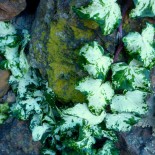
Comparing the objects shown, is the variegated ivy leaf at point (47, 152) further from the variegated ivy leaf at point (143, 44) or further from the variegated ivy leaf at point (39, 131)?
the variegated ivy leaf at point (143, 44)

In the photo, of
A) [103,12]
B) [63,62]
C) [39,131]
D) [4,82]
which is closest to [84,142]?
[39,131]

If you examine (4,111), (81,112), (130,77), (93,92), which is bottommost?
(4,111)

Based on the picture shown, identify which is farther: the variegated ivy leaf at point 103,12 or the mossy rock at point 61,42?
the mossy rock at point 61,42

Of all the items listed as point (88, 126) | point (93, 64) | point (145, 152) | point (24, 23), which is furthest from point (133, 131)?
point (24, 23)

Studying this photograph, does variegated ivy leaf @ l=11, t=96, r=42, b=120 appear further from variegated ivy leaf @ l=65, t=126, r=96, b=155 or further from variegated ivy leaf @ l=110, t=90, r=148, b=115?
variegated ivy leaf @ l=110, t=90, r=148, b=115

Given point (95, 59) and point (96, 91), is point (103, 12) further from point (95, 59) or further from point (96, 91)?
point (96, 91)

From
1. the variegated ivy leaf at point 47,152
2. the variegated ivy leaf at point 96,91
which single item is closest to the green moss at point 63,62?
the variegated ivy leaf at point 96,91

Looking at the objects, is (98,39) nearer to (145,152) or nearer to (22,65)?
(22,65)
